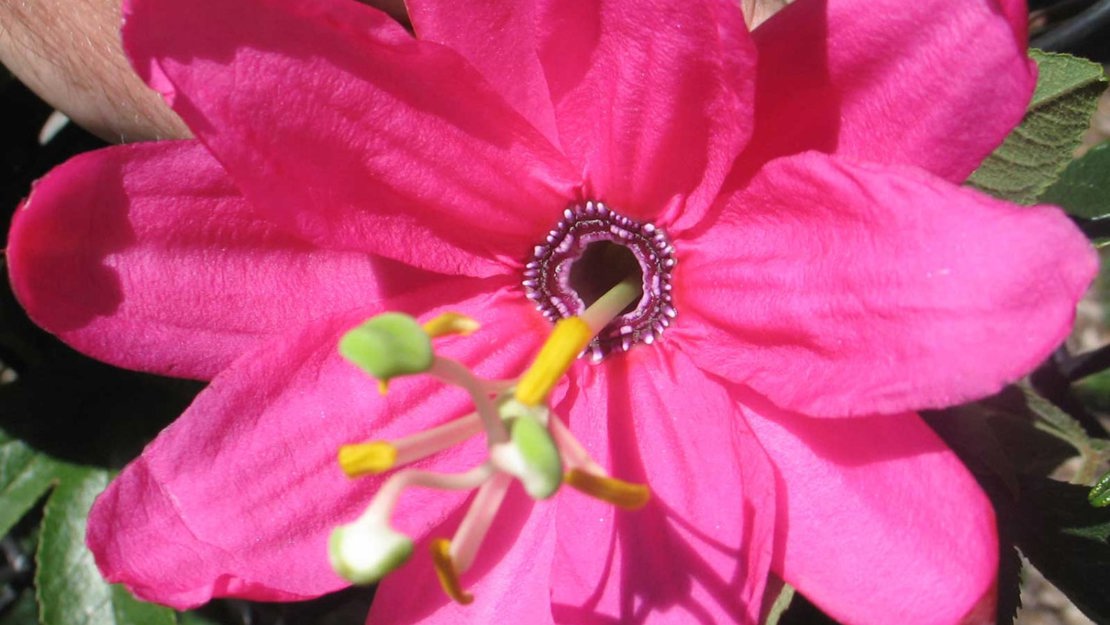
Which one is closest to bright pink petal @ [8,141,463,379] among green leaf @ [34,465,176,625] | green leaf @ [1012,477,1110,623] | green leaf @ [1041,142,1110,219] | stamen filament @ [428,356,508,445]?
stamen filament @ [428,356,508,445]

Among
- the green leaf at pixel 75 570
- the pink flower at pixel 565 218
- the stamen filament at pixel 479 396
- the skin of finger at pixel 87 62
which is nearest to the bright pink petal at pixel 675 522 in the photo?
the pink flower at pixel 565 218

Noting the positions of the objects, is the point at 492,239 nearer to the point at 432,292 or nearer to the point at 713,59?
the point at 432,292

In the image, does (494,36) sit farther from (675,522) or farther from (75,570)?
(75,570)

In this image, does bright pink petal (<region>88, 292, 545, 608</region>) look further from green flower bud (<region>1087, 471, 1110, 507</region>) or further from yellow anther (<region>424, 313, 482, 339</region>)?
green flower bud (<region>1087, 471, 1110, 507</region>)

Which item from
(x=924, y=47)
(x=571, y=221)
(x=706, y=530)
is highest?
(x=924, y=47)

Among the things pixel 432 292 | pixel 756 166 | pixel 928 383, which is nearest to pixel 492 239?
pixel 432 292

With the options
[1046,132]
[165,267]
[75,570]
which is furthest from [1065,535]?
[75,570]

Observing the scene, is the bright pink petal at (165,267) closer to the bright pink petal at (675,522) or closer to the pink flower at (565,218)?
the pink flower at (565,218)
